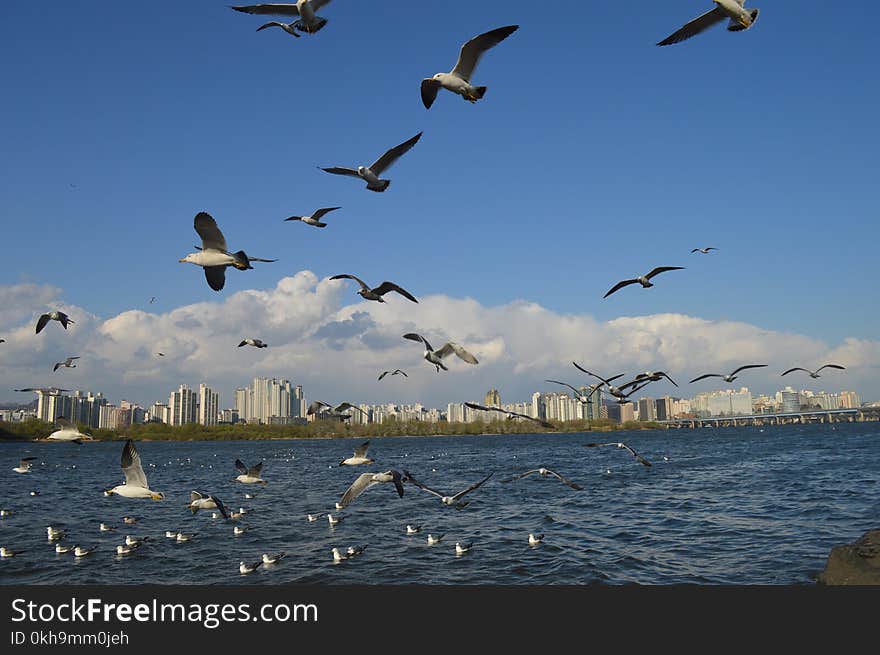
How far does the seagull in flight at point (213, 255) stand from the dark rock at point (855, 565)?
12.3 m

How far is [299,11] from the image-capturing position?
11250 millimetres

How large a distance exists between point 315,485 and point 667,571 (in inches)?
1065

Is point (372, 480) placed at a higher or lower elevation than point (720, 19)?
lower

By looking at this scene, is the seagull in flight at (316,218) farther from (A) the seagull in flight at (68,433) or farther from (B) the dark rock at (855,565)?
(B) the dark rock at (855,565)

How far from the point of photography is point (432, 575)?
1677 centimetres

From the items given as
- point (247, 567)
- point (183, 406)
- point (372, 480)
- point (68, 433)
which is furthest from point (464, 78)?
point (183, 406)

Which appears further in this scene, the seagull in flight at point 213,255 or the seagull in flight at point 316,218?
the seagull in flight at point 316,218

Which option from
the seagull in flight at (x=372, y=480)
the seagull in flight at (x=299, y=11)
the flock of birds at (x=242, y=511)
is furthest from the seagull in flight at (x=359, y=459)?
the seagull in flight at (x=299, y=11)

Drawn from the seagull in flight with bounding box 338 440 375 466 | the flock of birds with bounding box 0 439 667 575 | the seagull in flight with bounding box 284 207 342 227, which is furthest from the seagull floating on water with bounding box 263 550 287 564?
the seagull in flight with bounding box 284 207 342 227

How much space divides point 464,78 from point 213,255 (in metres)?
5.04

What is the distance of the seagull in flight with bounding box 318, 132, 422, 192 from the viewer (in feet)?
39.1

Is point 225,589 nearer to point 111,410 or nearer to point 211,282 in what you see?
point 211,282

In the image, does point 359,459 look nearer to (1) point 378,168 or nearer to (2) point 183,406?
(1) point 378,168

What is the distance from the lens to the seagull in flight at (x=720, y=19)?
1018cm
